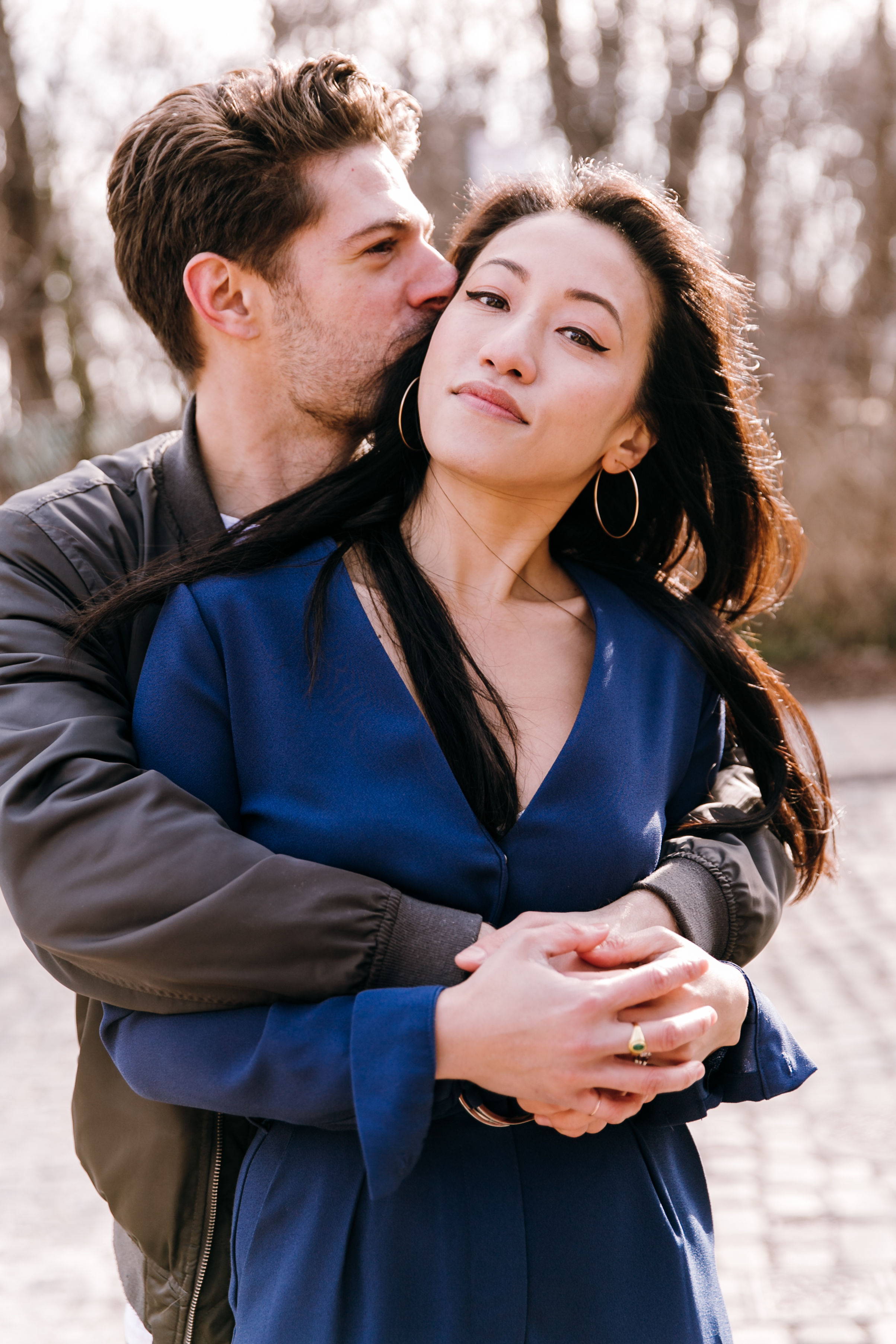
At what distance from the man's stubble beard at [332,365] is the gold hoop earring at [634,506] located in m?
0.43

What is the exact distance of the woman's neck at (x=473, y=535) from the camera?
187 centimetres

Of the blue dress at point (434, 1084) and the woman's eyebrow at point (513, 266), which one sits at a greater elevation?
the woman's eyebrow at point (513, 266)

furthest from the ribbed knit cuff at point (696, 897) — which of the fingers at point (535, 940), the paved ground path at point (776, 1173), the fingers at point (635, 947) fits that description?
the paved ground path at point (776, 1173)

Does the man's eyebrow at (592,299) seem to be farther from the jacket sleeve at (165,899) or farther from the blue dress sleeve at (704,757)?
the jacket sleeve at (165,899)

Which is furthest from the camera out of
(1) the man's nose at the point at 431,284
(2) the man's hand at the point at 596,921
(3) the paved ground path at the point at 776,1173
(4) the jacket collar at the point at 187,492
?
(3) the paved ground path at the point at 776,1173

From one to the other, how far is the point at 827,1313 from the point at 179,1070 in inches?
101

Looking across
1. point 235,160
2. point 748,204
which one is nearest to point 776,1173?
point 235,160

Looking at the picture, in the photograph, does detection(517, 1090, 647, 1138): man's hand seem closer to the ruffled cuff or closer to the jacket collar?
the ruffled cuff

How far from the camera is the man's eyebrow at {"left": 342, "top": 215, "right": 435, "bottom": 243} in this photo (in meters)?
2.41

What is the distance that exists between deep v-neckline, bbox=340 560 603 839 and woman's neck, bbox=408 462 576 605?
0.17m

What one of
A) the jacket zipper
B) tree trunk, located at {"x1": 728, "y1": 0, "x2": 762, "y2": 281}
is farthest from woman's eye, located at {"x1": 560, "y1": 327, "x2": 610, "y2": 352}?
tree trunk, located at {"x1": 728, "y1": 0, "x2": 762, "y2": 281}

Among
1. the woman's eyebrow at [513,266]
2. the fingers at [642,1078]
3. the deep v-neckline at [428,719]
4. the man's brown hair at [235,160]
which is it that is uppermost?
the man's brown hair at [235,160]

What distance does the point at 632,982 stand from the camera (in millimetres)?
1432

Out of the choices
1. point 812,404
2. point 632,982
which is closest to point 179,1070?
point 632,982
